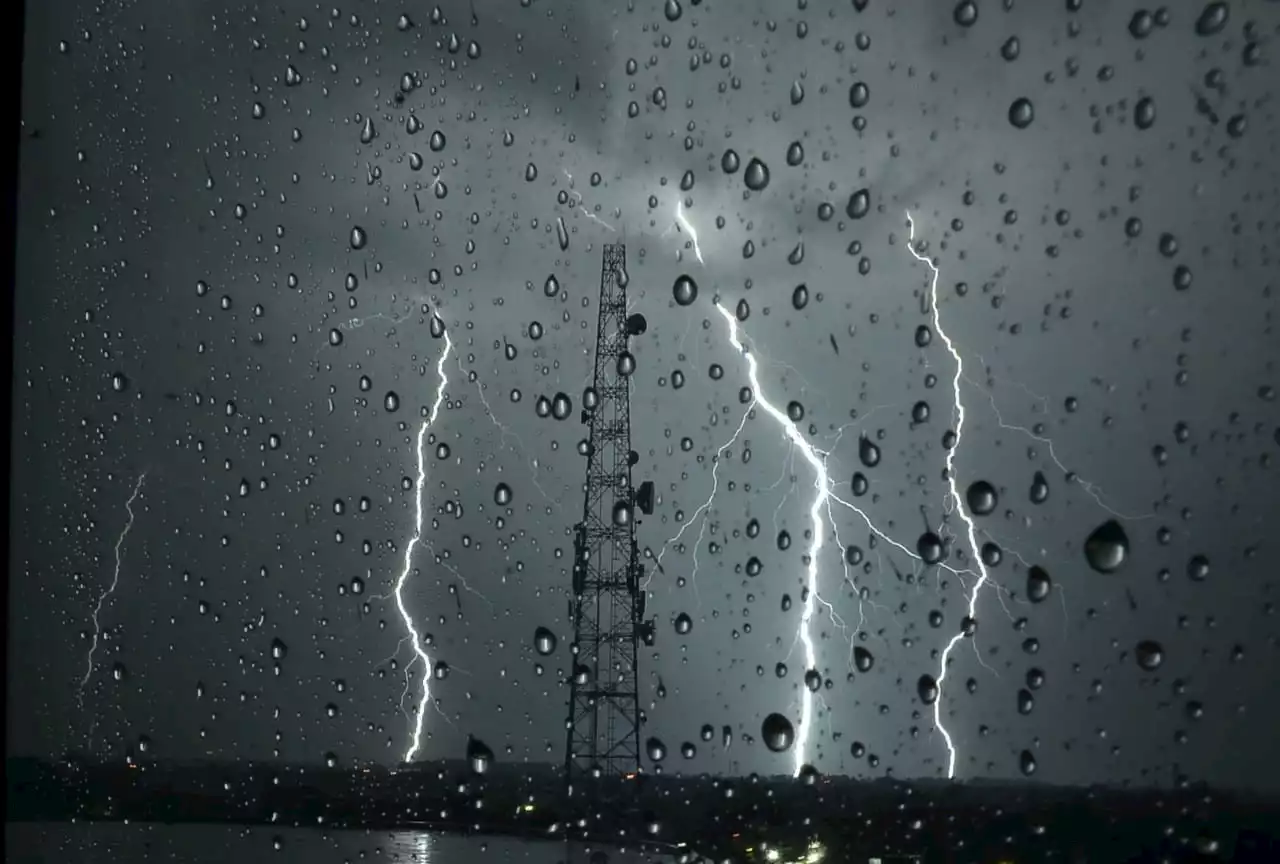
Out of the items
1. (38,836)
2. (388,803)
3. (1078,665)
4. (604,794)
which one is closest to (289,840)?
(388,803)

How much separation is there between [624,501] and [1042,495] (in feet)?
3.59

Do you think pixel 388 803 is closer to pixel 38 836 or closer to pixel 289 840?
pixel 289 840

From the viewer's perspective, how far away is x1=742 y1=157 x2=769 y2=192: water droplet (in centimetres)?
296

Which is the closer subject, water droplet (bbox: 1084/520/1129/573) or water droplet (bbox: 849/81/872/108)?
water droplet (bbox: 1084/520/1129/573)

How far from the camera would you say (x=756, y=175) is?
2967 mm

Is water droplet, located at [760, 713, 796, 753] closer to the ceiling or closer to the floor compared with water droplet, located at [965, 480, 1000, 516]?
closer to the floor

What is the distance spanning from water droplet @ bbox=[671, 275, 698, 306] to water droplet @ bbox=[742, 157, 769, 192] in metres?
0.31

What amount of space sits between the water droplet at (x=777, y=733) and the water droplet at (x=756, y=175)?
144cm

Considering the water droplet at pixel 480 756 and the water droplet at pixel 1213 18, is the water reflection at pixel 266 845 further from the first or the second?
the water droplet at pixel 1213 18

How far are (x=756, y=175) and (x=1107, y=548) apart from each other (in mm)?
1340

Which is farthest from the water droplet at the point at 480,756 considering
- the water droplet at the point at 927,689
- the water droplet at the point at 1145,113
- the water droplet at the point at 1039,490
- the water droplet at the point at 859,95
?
the water droplet at the point at 1145,113

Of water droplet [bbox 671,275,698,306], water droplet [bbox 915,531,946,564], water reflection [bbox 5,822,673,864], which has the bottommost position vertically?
water reflection [bbox 5,822,673,864]

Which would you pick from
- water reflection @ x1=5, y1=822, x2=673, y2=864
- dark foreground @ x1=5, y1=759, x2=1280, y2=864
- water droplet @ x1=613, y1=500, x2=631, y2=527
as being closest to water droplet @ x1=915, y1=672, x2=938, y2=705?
dark foreground @ x1=5, y1=759, x2=1280, y2=864

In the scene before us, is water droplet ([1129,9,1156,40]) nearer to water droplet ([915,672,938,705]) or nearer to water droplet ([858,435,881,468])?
water droplet ([858,435,881,468])
